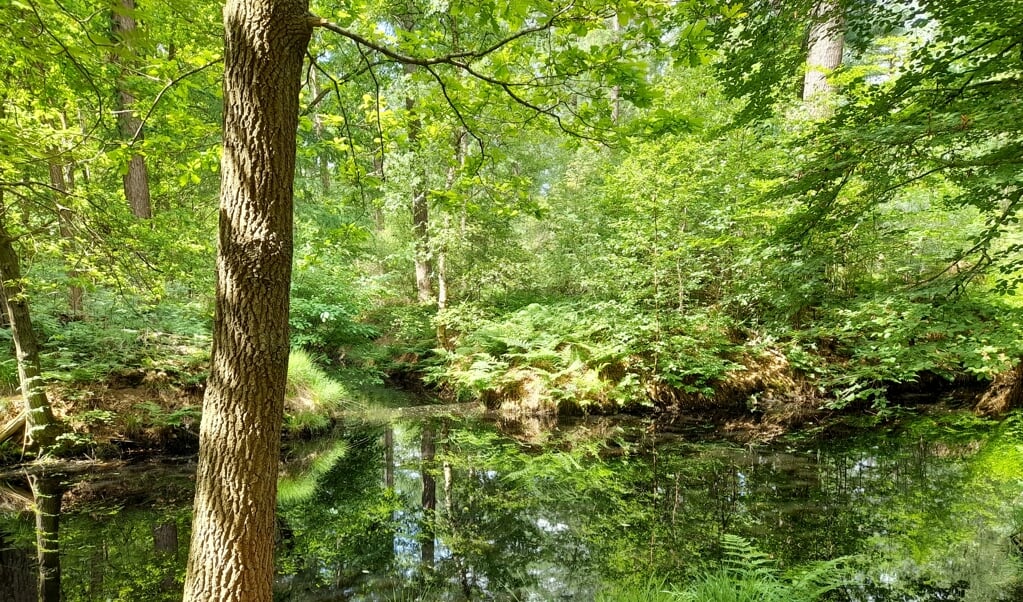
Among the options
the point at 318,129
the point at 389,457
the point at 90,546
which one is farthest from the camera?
the point at 318,129

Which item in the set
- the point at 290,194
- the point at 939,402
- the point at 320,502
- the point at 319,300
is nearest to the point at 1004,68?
the point at 290,194

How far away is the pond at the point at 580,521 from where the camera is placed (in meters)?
3.42

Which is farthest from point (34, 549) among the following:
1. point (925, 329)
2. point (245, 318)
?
point (925, 329)

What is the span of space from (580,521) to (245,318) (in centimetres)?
377

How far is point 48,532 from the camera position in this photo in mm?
4168

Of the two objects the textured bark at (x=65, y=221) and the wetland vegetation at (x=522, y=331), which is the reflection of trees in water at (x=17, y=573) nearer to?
the wetland vegetation at (x=522, y=331)

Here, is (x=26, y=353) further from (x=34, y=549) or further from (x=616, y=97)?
(x=616, y=97)

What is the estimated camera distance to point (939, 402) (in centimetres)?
873

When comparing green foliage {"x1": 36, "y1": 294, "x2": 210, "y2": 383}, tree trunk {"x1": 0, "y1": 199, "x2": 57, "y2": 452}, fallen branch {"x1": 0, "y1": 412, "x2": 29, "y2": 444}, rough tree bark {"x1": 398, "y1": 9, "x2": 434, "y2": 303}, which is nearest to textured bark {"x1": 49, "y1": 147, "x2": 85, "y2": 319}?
green foliage {"x1": 36, "y1": 294, "x2": 210, "y2": 383}

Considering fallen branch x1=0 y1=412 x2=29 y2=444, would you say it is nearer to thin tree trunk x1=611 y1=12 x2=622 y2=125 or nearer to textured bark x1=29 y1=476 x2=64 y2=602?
textured bark x1=29 y1=476 x2=64 y2=602

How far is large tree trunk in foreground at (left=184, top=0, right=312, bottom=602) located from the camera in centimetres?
217

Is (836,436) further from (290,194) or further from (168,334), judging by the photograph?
(168,334)

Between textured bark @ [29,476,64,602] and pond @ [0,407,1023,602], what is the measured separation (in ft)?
0.06

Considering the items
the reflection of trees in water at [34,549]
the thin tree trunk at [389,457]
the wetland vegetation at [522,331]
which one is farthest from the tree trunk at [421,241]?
the reflection of trees in water at [34,549]
